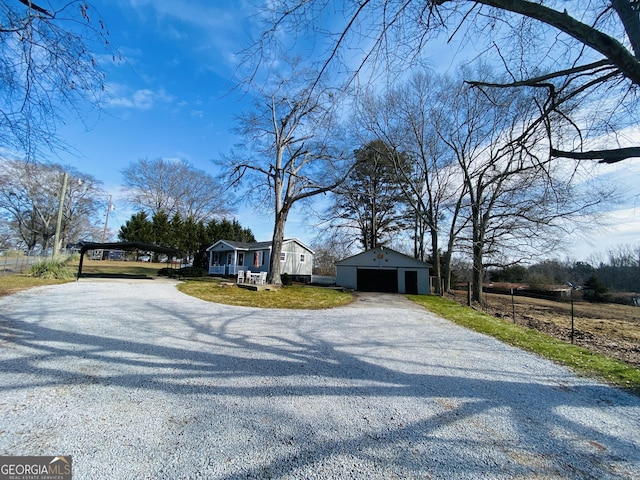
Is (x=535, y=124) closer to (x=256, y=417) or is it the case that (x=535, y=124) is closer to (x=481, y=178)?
(x=256, y=417)

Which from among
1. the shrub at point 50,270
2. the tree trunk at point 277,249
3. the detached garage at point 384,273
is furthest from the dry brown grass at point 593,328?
the shrub at point 50,270

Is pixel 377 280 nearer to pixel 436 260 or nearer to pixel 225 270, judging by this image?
pixel 436 260

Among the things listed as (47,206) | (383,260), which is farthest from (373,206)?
(47,206)

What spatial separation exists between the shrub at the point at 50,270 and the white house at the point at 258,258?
36.2 feet

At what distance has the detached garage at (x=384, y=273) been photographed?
682 inches

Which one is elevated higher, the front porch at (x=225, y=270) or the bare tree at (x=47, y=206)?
the bare tree at (x=47, y=206)

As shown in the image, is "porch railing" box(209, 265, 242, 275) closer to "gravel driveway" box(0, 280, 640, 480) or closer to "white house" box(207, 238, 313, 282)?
"white house" box(207, 238, 313, 282)

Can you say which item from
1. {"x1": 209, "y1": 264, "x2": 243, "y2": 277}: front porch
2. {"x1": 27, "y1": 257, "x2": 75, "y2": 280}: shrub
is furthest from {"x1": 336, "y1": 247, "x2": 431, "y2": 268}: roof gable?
{"x1": 27, "y1": 257, "x2": 75, "y2": 280}: shrub

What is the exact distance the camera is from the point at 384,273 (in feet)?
59.1

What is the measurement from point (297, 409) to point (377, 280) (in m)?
16.3

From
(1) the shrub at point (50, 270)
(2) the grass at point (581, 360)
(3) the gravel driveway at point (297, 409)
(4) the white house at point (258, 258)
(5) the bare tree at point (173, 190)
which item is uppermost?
(5) the bare tree at point (173, 190)

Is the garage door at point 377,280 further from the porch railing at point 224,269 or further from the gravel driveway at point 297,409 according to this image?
the gravel driveway at point 297,409

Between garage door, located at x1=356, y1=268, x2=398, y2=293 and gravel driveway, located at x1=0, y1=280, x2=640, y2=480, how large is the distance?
13.0 metres

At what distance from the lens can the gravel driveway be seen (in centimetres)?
185
